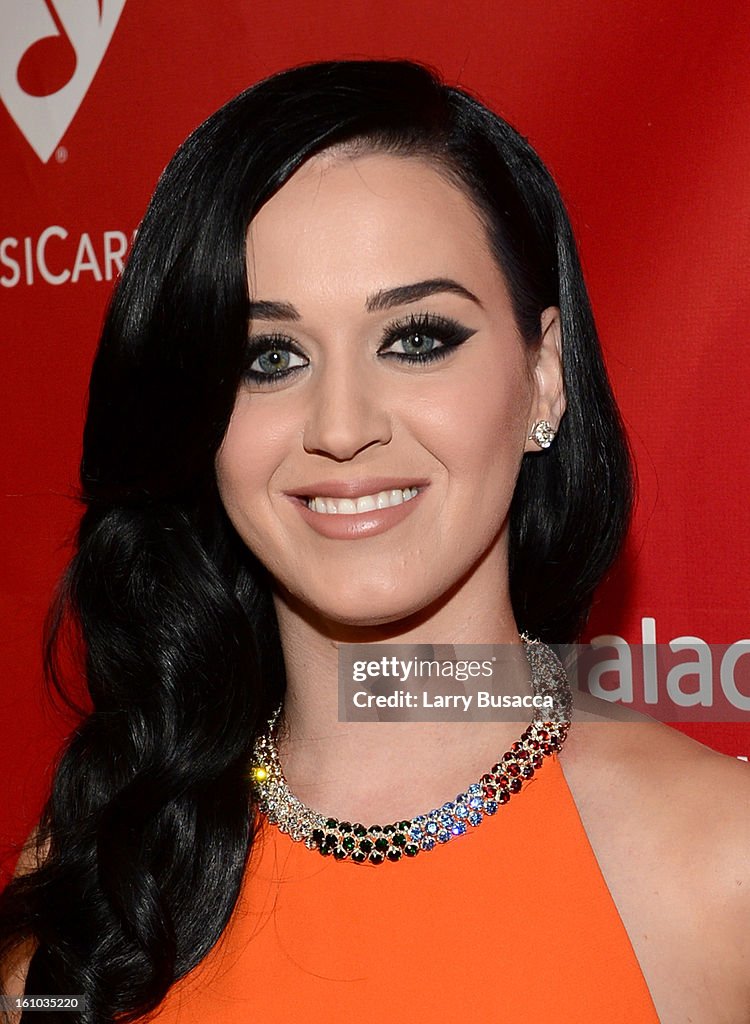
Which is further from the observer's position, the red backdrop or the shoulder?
the red backdrop

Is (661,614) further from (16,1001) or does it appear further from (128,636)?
(16,1001)

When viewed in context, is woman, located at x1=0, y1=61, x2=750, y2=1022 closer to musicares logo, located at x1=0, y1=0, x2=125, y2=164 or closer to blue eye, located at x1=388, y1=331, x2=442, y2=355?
blue eye, located at x1=388, y1=331, x2=442, y2=355

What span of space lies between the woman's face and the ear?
8 cm

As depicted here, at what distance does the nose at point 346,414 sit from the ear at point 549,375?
0.25 meters

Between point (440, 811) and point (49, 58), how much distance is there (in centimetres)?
147

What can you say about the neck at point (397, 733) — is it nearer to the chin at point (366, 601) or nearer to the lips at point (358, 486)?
the chin at point (366, 601)

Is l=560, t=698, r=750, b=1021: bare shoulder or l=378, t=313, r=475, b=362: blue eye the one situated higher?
l=378, t=313, r=475, b=362: blue eye

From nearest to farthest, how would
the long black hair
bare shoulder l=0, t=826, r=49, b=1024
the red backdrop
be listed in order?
1. the long black hair
2. bare shoulder l=0, t=826, r=49, b=1024
3. the red backdrop

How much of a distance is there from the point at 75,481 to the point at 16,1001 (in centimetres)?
93

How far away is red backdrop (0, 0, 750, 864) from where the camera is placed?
1873 millimetres

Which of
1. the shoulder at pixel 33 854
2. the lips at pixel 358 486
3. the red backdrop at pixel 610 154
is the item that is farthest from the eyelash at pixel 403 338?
the shoulder at pixel 33 854

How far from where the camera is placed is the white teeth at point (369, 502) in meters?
1.45

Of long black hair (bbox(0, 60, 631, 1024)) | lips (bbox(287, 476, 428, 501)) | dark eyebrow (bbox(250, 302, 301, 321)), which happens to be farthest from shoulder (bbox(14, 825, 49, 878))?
dark eyebrow (bbox(250, 302, 301, 321))

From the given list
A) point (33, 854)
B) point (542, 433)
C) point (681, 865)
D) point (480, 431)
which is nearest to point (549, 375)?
point (542, 433)
